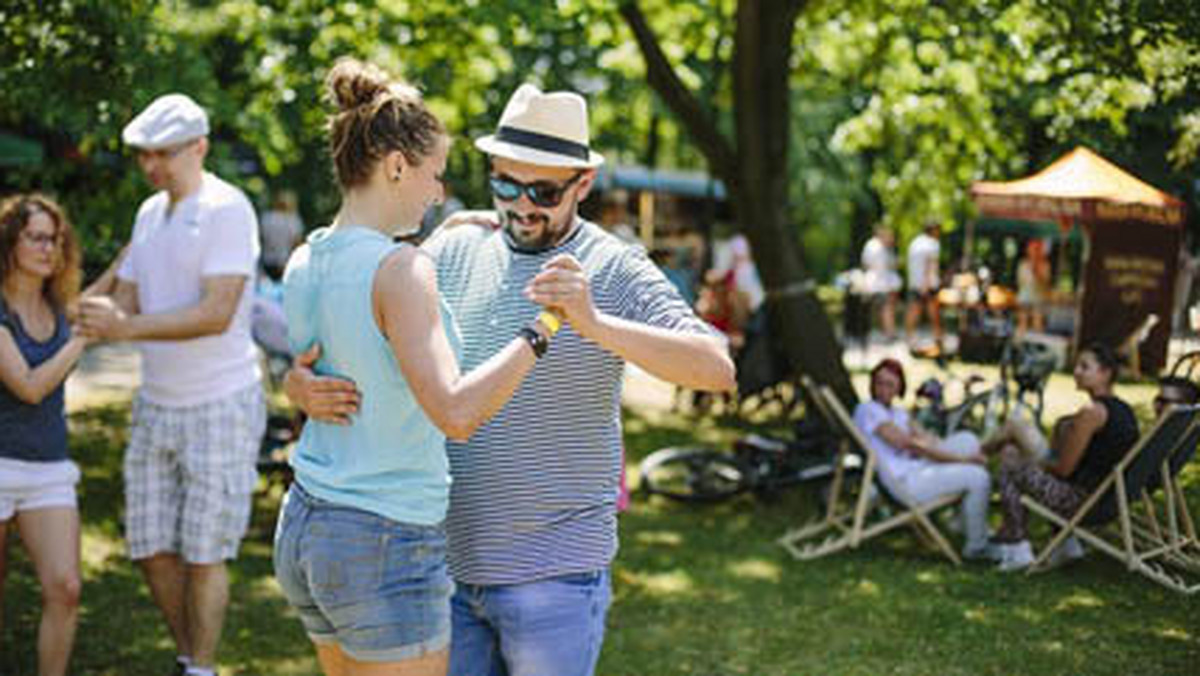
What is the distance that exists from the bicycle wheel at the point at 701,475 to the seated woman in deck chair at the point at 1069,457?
6.28 ft

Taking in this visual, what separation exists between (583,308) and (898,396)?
5144 mm

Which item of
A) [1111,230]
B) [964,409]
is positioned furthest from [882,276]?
[1111,230]

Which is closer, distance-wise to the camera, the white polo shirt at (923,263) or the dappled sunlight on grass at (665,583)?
the dappled sunlight on grass at (665,583)

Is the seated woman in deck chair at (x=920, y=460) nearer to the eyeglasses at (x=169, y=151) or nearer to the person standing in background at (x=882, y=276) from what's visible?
the eyeglasses at (x=169, y=151)

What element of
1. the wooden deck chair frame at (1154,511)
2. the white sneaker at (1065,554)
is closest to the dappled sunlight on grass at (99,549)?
the wooden deck chair frame at (1154,511)

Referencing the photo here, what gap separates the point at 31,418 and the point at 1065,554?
502 cm

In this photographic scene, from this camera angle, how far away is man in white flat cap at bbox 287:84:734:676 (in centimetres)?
261

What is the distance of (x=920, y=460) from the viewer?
6.96m

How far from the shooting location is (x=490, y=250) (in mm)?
2871

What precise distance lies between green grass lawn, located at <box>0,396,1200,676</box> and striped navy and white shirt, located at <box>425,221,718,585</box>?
2714 millimetres

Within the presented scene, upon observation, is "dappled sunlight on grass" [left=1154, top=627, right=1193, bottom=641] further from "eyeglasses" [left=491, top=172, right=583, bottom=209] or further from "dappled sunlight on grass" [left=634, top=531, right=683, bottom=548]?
"eyeglasses" [left=491, top=172, right=583, bottom=209]

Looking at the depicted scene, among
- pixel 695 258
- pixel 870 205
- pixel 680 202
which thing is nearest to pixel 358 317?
pixel 695 258

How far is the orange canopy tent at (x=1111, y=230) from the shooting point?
6.39 metres

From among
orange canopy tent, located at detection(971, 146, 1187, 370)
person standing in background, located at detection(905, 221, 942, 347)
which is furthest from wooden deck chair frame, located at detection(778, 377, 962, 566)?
person standing in background, located at detection(905, 221, 942, 347)
